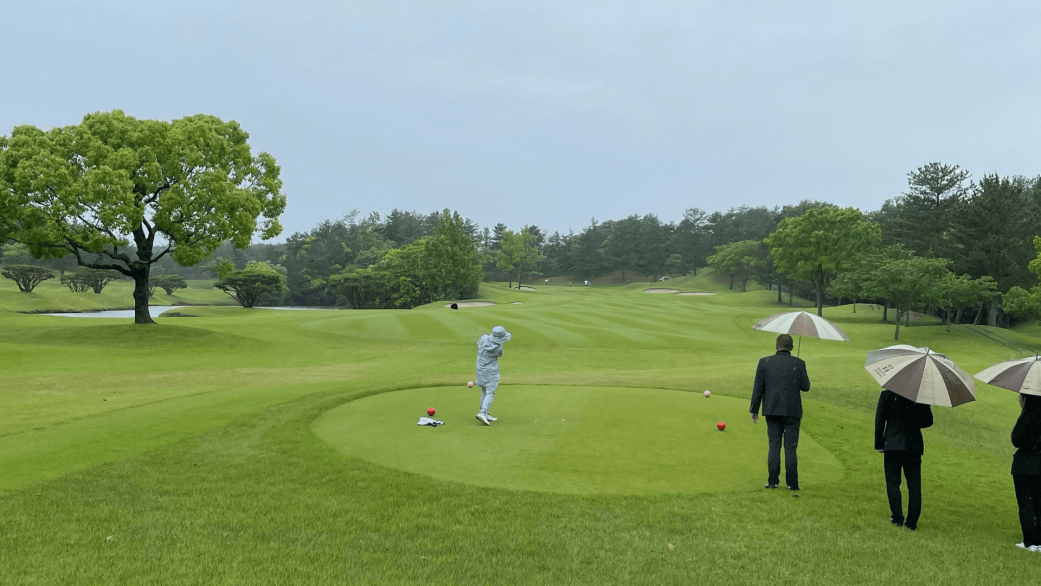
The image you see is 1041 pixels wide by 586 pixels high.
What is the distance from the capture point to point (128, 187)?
24453mm

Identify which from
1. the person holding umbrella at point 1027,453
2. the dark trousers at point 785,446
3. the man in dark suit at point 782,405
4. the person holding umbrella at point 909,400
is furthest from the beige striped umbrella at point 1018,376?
the dark trousers at point 785,446

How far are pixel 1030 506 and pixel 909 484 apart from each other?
1163 millimetres

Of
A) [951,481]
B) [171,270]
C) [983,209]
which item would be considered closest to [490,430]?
[951,481]

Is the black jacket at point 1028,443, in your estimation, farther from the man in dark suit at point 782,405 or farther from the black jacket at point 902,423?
the man in dark suit at point 782,405

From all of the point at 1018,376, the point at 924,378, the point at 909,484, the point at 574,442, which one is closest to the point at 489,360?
→ the point at 574,442

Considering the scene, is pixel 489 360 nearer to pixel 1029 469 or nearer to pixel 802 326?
pixel 802 326

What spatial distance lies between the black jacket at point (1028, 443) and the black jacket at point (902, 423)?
84 cm

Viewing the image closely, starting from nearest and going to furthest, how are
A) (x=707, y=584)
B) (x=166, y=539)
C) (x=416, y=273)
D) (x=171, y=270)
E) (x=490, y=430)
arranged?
(x=707, y=584), (x=166, y=539), (x=490, y=430), (x=416, y=273), (x=171, y=270)

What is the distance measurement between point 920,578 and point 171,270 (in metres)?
147

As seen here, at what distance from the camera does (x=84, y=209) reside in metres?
24.9

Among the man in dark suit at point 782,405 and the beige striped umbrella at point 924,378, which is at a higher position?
the beige striped umbrella at point 924,378

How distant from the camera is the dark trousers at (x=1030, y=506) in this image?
245 inches

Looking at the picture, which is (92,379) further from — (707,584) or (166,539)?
(707,584)

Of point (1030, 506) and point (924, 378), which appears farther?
point (1030, 506)
